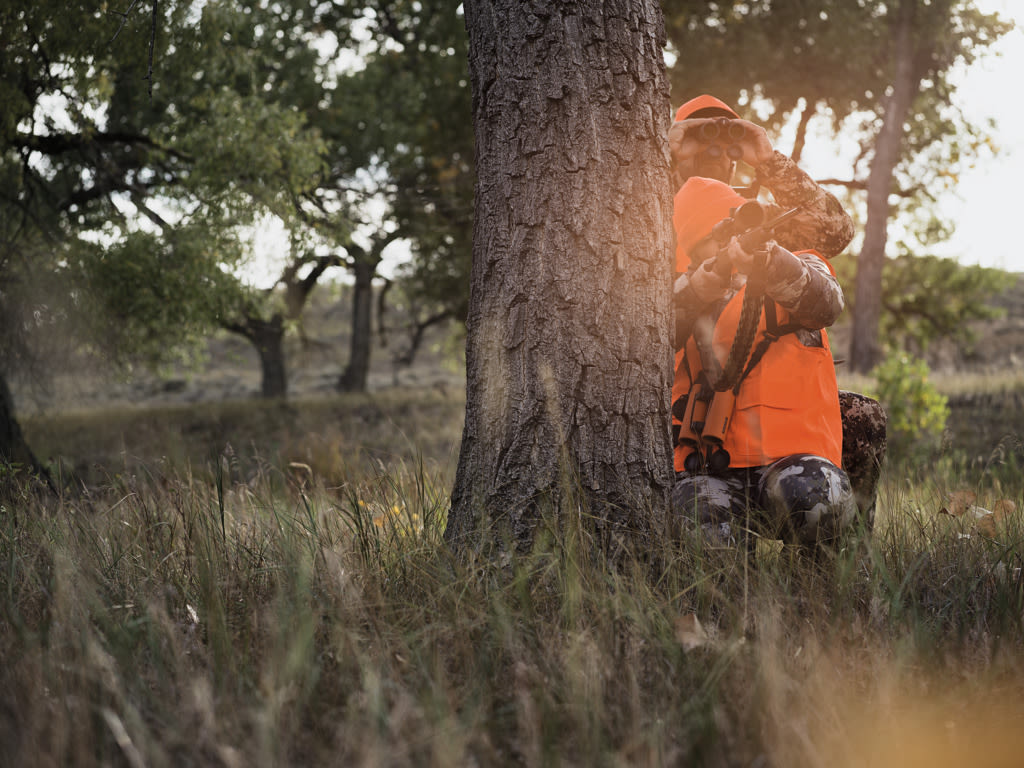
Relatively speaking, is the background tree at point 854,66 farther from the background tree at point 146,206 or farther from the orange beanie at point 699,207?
the orange beanie at point 699,207

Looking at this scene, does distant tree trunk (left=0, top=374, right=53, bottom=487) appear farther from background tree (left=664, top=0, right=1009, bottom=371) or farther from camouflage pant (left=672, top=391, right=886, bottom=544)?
background tree (left=664, top=0, right=1009, bottom=371)

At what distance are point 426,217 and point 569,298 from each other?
40.0 ft

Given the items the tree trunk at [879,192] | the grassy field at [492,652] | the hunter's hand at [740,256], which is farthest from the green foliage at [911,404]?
the tree trunk at [879,192]

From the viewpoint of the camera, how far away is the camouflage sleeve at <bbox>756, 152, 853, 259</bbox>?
2742 millimetres

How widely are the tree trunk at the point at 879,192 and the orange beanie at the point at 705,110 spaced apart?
38.1 ft

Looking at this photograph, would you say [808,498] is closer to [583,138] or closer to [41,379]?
[583,138]

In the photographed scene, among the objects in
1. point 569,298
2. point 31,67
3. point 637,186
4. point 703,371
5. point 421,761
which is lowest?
point 421,761

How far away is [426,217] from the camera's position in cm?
1393

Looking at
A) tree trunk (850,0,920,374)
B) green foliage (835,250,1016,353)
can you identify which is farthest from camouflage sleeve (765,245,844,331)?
green foliage (835,250,1016,353)

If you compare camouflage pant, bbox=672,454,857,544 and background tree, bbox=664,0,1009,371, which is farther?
background tree, bbox=664,0,1009,371

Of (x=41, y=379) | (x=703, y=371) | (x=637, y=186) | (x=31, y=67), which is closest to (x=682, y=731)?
(x=703, y=371)

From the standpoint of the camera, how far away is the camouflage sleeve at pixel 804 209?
2742 millimetres

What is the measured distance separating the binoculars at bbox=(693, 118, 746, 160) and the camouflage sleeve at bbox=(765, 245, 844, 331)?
628mm

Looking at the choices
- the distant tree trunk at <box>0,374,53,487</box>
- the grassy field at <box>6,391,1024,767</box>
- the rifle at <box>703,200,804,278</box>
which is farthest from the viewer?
the distant tree trunk at <box>0,374,53,487</box>
